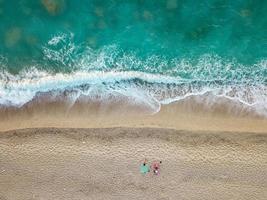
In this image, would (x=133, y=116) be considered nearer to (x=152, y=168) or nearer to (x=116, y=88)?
(x=116, y=88)

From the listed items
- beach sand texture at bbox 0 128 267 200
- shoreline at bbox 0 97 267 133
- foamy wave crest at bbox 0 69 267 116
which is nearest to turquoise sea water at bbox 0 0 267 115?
foamy wave crest at bbox 0 69 267 116

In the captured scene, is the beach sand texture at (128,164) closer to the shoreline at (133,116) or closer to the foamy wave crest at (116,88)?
the shoreline at (133,116)

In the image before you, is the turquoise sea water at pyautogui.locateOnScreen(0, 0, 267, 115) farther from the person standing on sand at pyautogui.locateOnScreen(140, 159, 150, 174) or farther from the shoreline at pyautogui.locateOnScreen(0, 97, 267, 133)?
the person standing on sand at pyautogui.locateOnScreen(140, 159, 150, 174)

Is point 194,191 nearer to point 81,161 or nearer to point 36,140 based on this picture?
point 81,161

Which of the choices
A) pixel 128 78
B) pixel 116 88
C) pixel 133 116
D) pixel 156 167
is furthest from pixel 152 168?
pixel 128 78

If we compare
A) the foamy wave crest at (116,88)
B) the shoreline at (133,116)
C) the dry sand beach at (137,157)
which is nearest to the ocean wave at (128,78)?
the foamy wave crest at (116,88)
